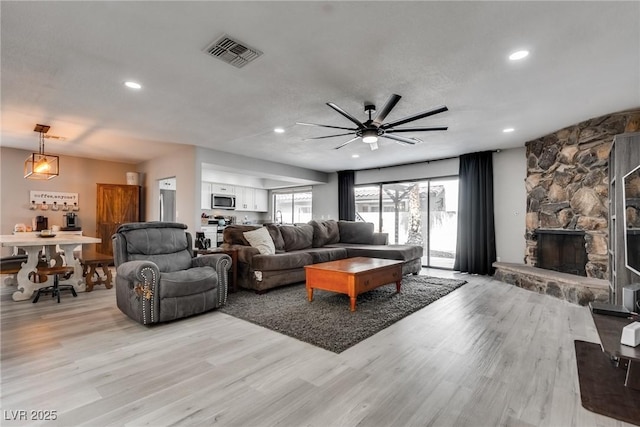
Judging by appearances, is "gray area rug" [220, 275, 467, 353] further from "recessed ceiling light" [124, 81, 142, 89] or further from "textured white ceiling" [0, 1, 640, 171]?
"recessed ceiling light" [124, 81, 142, 89]

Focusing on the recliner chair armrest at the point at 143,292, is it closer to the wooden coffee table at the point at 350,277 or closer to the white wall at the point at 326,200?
the wooden coffee table at the point at 350,277

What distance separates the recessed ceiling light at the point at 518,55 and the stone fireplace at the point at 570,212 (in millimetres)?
2504

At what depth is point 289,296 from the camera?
409cm

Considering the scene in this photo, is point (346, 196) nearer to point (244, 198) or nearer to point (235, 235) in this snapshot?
point (244, 198)

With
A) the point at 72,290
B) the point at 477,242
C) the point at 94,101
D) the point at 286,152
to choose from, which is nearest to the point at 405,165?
the point at 477,242

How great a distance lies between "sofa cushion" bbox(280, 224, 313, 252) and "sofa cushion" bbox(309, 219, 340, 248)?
0.62ft

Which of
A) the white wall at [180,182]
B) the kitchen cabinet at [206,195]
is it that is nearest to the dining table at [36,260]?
the white wall at [180,182]

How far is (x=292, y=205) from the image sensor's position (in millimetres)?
9828

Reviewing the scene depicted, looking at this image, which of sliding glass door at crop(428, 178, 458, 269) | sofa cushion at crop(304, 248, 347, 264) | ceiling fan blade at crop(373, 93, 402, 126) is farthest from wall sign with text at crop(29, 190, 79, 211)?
sliding glass door at crop(428, 178, 458, 269)

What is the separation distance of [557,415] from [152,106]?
4.64 meters

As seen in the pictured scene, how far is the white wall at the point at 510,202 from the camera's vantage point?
5629mm

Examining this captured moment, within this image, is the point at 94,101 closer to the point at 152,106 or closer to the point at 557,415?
the point at 152,106

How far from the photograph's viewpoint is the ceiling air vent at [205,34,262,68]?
2.28 m

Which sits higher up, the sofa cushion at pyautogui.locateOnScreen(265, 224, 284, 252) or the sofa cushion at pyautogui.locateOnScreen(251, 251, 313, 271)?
the sofa cushion at pyautogui.locateOnScreen(265, 224, 284, 252)
